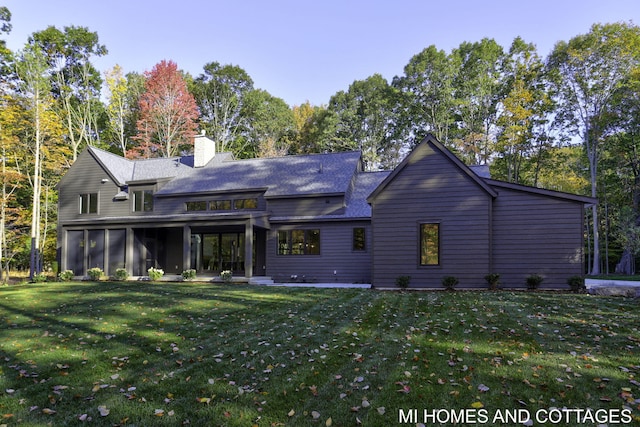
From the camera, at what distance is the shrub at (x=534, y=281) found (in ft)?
42.4

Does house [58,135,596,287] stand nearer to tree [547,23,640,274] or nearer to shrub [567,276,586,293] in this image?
shrub [567,276,586,293]

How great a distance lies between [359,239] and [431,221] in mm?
4555

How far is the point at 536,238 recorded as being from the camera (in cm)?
1325

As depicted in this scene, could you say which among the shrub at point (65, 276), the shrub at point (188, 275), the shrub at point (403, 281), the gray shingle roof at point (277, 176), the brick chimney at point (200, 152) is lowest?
the shrub at point (65, 276)

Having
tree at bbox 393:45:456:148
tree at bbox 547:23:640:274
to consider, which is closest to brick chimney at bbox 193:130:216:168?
tree at bbox 393:45:456:148

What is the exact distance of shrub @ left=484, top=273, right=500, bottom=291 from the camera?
13.1 m

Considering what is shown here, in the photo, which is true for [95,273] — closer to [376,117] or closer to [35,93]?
[35,93]

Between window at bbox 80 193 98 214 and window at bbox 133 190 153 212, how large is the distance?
8.95ft

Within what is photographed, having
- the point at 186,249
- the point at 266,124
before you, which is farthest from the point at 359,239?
the point at 266,124

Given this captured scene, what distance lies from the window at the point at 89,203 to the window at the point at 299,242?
12411mm

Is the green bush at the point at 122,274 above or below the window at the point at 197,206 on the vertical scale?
below

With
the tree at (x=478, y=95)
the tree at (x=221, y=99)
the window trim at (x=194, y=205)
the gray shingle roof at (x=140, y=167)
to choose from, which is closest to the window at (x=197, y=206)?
the window trim at (x=194, y=205)

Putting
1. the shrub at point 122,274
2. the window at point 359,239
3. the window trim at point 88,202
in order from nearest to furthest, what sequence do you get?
the window at point 359,239 → the shrub at point 122,274 → the window trim at point 88,202

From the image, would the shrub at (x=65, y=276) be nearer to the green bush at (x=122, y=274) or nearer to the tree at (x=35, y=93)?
the green bush at (x=122, y=274)
